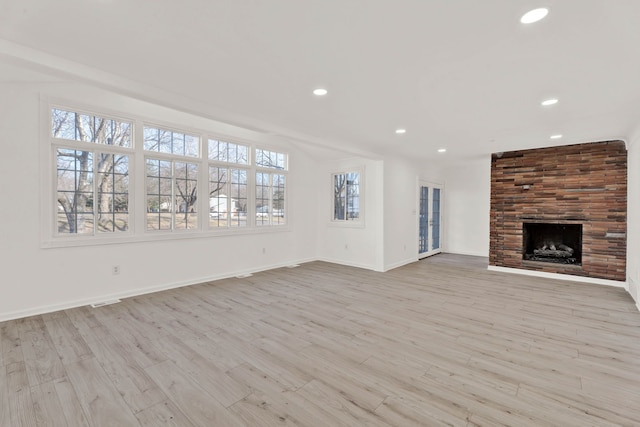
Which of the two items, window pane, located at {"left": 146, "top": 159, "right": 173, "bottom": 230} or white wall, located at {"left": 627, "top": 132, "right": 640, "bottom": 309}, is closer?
white wall, located at {"left": 627, "top": 132, "right": 640, "bottom": 309}

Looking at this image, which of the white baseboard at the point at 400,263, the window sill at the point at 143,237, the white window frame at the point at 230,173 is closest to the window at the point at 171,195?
the window sill at the point at 143,237

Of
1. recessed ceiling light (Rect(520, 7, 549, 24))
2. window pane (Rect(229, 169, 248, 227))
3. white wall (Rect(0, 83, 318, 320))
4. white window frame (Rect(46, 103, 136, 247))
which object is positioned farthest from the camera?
window pane (Rect(229, 169, 248, 227))

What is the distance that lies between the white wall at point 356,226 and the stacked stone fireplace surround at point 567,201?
2.43 m

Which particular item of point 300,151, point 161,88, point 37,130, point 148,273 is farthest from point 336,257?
point 37,130

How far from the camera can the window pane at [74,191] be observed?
3832 millimetres

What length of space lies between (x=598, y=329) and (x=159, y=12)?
16.3 ft

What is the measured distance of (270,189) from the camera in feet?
20.9

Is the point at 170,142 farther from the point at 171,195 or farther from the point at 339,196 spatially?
the point at 339,196

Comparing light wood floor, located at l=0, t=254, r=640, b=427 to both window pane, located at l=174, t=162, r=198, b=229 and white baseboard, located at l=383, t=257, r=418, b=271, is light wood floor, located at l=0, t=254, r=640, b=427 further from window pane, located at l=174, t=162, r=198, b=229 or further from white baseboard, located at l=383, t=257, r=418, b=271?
white baseboard, located at l=383, t=257, r=418, b=271

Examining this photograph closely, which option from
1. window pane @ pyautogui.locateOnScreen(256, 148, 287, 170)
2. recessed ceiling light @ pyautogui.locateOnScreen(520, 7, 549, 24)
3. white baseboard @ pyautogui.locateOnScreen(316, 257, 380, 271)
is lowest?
white baseboard @ pyautogui.locateOnScreen(316, 257, 380, 271)

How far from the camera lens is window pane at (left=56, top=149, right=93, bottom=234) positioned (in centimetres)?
383

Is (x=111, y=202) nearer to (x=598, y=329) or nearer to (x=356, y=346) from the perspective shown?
(x=356, y=346)

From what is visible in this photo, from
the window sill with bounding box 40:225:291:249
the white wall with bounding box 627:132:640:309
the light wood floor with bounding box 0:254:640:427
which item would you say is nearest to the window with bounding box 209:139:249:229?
the window sill with bounding box 40:225:291:249

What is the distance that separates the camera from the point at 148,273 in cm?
452
